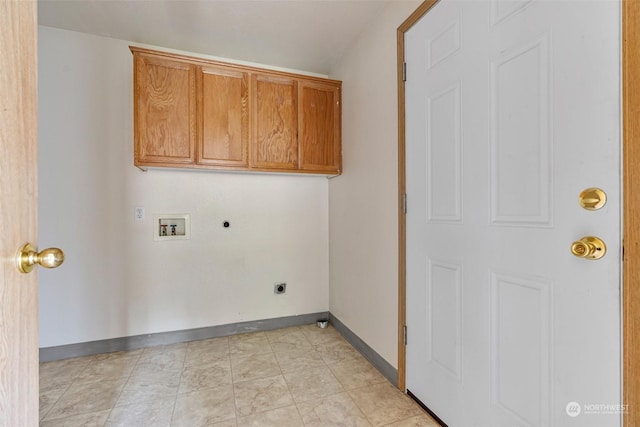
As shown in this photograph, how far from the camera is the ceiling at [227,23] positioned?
1870mm

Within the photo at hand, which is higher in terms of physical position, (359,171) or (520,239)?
(359,171)

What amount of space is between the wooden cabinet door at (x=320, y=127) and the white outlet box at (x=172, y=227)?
111cm

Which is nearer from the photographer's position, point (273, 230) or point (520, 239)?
point (520, 239)

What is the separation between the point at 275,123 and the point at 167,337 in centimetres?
199

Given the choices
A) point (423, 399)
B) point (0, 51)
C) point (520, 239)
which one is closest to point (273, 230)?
point (423, 399)

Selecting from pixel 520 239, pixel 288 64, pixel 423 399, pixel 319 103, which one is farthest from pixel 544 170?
pixel 288 64

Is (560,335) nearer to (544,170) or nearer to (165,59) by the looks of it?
(544,170)

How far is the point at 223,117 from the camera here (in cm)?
221

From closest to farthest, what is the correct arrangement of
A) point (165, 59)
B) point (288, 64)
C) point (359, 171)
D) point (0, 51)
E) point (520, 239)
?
point (0, 51) < point (520, 239) < point (165, 59) < point (359, 171) < point (288, 64)

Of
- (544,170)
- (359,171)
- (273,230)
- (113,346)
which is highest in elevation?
(359,171)

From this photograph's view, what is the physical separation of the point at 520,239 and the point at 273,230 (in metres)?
2.02

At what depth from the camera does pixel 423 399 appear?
1.55 meters

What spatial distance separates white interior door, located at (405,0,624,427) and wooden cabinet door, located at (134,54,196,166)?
1.60 meters
